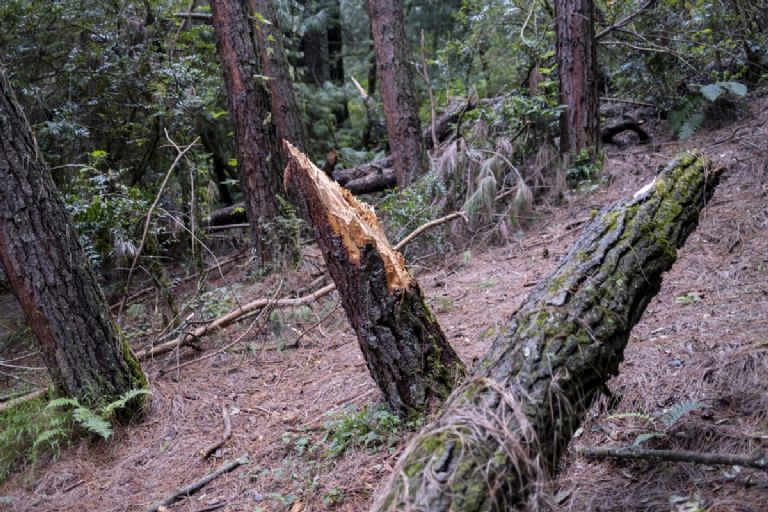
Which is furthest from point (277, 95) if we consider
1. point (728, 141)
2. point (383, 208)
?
point (728, 141)

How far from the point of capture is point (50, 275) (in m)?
4.04

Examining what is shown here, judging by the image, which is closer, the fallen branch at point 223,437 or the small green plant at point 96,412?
the fallen branch at point 223,437

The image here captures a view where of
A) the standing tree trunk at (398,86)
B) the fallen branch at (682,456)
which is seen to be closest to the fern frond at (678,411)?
the fallen branch at (682,456)

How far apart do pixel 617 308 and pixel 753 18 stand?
7.44 metres

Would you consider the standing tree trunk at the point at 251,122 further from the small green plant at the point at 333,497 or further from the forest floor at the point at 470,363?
the small green plant at the point at 333,497

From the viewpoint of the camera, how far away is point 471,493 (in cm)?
185

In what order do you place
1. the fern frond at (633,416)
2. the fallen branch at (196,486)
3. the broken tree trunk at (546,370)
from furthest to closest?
the fallen branch at (196,486) < the fern frond at (633,416) < the broken tree trunk at (546,370)

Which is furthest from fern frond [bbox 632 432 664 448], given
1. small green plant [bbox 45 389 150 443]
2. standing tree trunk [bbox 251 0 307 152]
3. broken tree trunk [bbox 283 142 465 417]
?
standing tree trunk [bbox 251 0 307 152]

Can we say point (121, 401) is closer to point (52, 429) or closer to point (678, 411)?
point (52, 429)

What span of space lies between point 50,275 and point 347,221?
2241 mm

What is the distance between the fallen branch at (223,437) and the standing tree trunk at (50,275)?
0.79 m

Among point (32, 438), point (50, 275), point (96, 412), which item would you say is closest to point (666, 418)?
point (96, 412)

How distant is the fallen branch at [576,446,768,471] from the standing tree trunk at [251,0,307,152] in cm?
681

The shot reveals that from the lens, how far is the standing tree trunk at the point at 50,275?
394cm
